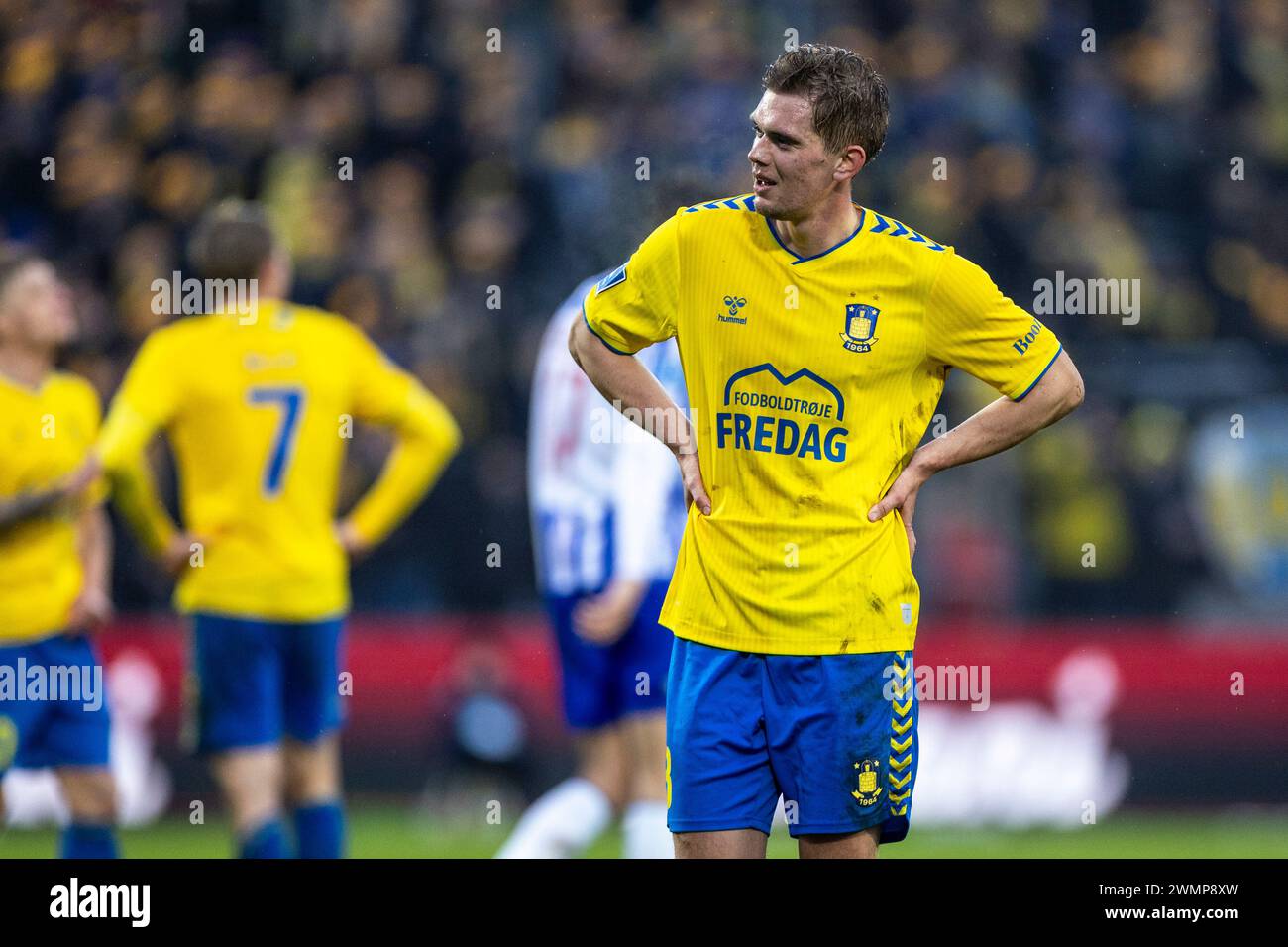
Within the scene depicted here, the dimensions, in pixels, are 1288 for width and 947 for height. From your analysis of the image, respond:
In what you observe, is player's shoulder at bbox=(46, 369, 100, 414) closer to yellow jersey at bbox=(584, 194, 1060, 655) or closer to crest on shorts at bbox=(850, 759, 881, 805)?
yellow jersey at bbox=(584, 194, 1060, 655)

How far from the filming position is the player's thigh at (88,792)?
6465mm

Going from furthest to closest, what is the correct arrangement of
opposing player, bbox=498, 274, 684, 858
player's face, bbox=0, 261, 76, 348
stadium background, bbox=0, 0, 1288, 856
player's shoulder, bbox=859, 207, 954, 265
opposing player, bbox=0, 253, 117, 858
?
1. stadium background, bbox=0, 0, 1288, 856
2. player's face, bbox=0, 261, 76, 348
3. opposing player, bbox=0, 253, 117, 858
4. opposing player, bbox=498, 274, 684, 858
5. player's shoulder, bbox=859, 207, 954, 265

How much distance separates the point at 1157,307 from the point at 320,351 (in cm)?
567

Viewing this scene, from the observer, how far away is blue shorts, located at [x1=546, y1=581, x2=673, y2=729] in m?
6.35

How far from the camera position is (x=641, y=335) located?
4.43m

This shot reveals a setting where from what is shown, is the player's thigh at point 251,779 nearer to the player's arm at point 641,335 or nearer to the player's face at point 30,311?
the player's face at point 30,311

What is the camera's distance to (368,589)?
9406 mm

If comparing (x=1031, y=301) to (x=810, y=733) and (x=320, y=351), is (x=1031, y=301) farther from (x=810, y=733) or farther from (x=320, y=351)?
(x=810, y=733)

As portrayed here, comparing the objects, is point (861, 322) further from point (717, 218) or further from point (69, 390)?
point (69, 390)

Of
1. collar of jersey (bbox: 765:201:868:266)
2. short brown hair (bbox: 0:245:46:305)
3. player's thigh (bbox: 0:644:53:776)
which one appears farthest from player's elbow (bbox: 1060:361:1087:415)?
short brown hair (bbox: 0:245:46:305)

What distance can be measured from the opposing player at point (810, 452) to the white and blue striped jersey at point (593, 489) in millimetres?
2013

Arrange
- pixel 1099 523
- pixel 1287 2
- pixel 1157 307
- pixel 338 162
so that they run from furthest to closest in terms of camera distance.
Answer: pixel 1287 2 → pixel 338 162 → pixel 1157 307 → pixel 1099 523

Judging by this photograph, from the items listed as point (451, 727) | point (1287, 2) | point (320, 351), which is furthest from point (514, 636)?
point (1287, 2)

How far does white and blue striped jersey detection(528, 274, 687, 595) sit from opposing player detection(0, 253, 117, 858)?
5.29 ft
